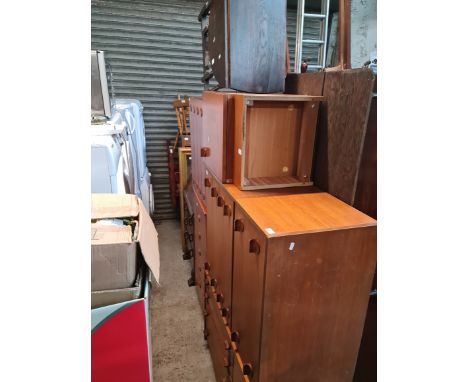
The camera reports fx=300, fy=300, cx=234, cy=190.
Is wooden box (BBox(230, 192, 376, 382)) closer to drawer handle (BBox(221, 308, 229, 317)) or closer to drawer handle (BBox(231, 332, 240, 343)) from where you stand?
drawer handle (BBox(231, 332, 240, 343))

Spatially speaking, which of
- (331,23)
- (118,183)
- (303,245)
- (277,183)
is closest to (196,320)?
(118,183)

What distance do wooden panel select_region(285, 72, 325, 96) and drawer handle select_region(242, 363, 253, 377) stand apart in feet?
4.30

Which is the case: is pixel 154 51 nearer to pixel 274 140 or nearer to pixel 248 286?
pixel 274 140

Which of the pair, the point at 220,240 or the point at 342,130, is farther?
the point at 220,240

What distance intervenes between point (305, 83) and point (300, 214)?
82 cm

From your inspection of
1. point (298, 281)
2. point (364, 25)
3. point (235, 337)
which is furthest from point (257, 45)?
point (364, 25)

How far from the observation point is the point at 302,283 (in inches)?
44.5

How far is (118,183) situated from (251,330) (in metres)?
1.28

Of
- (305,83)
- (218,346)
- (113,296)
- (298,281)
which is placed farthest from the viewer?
(218,346)

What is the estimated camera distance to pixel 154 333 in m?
2.61

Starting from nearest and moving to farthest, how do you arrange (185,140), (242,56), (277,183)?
(277,183), (242,56), (185,140)

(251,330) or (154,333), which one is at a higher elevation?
(251,330)
